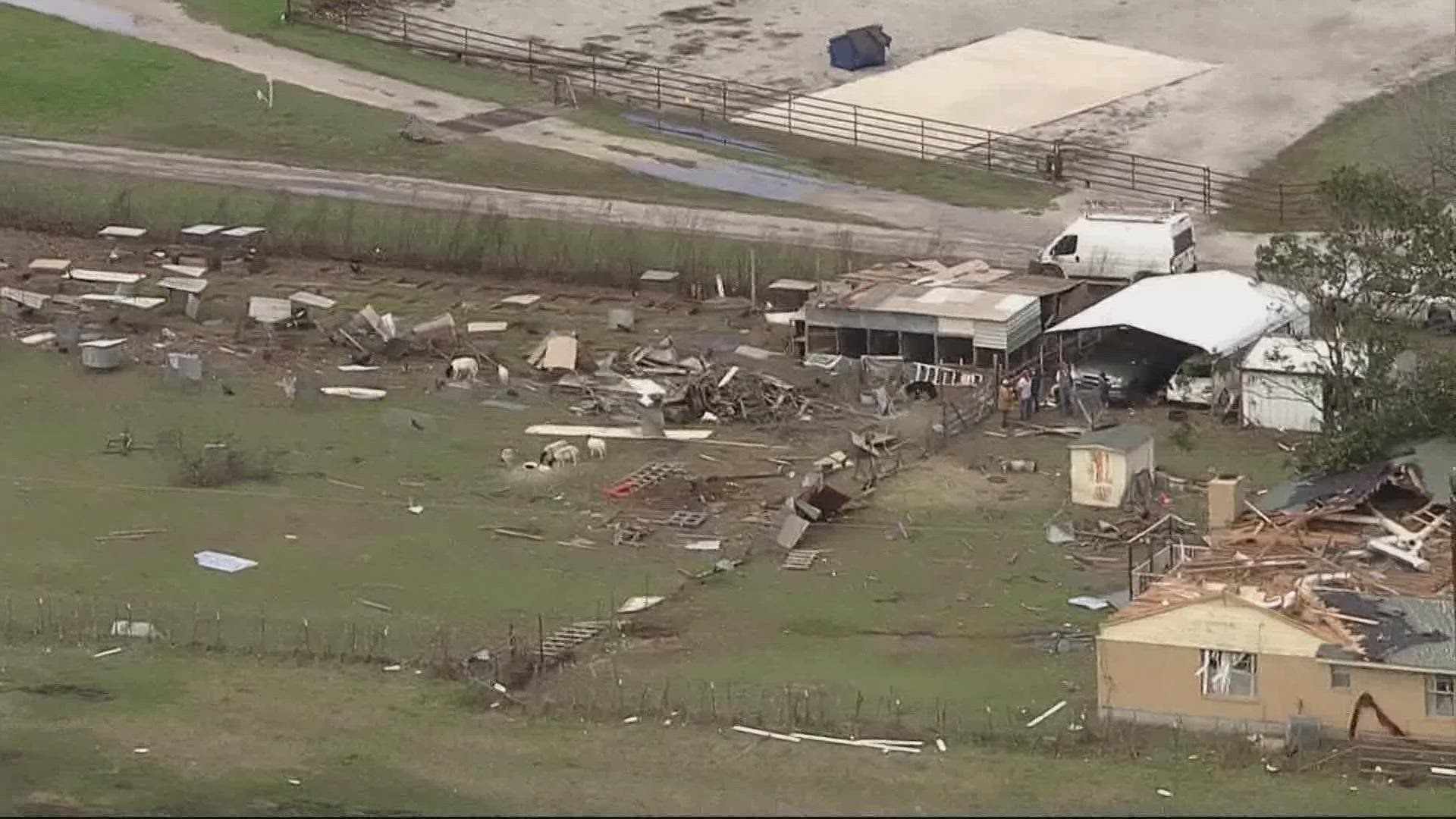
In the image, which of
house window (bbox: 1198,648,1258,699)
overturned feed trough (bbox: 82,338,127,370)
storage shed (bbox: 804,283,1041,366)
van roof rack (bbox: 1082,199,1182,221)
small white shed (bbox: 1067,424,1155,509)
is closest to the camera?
house window (bbox: 1198,648,1258,699)

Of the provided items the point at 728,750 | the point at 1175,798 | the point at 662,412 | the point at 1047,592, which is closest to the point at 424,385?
the point at 662,412

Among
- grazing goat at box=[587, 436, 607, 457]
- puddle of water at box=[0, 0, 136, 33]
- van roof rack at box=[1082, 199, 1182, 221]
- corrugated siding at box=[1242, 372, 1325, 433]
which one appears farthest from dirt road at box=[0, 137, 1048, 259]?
grazing goat at box=[587, 436, 607, 457]

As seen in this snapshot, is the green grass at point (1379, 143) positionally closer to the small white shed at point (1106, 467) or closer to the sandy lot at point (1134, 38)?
the sandy lot at point (1134, 38)

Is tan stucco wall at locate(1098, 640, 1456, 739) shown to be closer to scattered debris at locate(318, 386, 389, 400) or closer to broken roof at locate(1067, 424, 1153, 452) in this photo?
broken roof at locate(1067, 424, 1153, 452)

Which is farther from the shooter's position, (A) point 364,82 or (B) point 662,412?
(A) point 364,82

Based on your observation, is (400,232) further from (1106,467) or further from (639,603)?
(639,603)

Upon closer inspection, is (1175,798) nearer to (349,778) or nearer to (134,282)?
(349,778)
